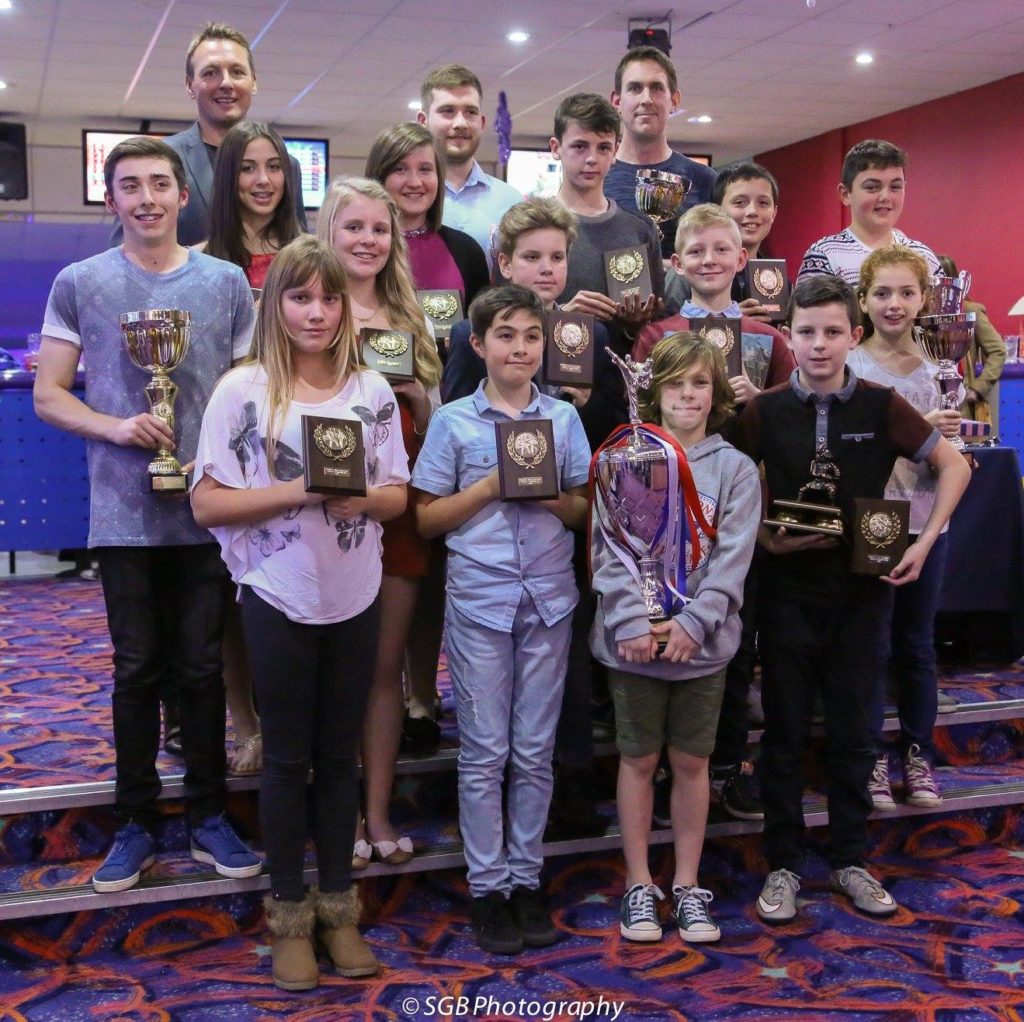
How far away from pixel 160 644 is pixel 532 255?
3.79ft

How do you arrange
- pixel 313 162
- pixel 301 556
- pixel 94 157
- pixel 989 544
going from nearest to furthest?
pixel 301 556
pixel 989 544
pixel 94 157
pixel 313 162

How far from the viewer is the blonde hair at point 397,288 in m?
2.68

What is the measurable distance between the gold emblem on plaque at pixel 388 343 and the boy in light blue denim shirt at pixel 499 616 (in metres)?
0.15

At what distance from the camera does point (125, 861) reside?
2592 mm

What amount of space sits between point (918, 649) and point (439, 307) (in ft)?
4.74

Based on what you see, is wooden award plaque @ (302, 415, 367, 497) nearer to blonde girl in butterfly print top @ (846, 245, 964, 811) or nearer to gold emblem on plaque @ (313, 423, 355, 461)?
gold emblem on plaque @ (313, 423, 355, 461)

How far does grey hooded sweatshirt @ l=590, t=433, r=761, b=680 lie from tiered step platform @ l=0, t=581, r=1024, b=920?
55 cm

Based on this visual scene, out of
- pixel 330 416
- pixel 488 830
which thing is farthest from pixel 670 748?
pixel 330 416

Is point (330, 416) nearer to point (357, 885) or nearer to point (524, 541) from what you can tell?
point (524, 541)

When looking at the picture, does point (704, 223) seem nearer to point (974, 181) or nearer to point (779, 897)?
point (779, 897)

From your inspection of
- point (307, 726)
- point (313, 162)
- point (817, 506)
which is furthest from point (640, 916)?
point (313, 162)

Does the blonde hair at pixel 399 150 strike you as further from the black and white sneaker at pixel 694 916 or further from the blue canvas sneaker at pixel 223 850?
the black and white sneaker at pixel 694 916

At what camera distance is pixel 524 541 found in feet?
8.57

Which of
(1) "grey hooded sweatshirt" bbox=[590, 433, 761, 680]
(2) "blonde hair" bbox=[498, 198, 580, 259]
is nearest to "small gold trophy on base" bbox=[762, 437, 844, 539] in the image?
(1) "grey hooded sweatshirt" bbox=[590, 433, 761, 680]
